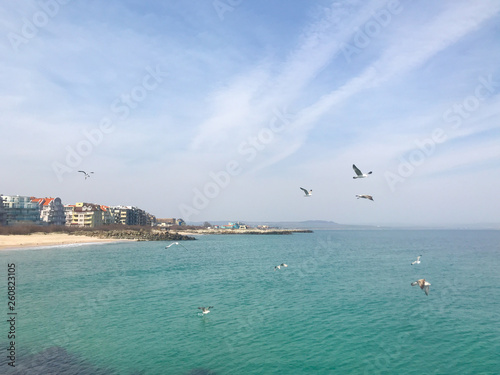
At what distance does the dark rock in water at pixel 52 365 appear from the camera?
1641 centimetres

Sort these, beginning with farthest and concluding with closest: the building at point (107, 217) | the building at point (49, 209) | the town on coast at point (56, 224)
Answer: the building at point (107, 217)
the building at point (49, 209)
the town on coast at point (56, 224)

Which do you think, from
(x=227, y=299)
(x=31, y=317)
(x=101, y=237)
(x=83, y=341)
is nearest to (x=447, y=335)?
(x=227, y=299)

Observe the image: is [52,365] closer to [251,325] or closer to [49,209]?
[251,325]

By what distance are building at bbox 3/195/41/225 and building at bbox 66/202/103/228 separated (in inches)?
928

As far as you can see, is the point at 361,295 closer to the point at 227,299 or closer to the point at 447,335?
the point at 447,335

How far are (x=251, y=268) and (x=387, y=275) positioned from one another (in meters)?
21.2

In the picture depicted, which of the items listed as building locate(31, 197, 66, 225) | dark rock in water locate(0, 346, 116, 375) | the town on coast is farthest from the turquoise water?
building locate(31, 197, 66, 225)

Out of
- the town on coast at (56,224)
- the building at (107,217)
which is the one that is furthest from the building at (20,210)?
the building at (107,217)

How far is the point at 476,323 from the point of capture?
25.4m

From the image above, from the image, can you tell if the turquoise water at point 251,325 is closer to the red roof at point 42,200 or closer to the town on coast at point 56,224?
the town on coast at point 56,224

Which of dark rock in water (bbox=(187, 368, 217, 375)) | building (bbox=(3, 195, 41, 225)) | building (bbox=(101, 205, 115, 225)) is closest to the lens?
dark rock in water (bbox=(187, 368, 217, 375))

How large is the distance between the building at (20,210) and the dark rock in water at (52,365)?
13980 centimetres

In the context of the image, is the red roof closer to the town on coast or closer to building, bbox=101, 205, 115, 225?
the town on coast

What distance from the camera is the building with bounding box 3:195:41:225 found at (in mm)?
135000
